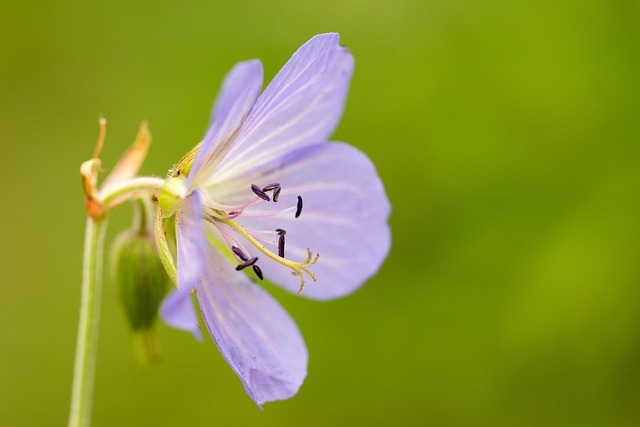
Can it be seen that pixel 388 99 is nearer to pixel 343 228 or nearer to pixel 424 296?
pixel 424 296

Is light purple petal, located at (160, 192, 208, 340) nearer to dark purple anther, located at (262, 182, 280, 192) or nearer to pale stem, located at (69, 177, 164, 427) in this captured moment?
pale stem, located at (69, 177, 164, 427)

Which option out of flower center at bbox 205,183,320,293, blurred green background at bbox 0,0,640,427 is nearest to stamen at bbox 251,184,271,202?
flower center at bbox 205,183,320,293

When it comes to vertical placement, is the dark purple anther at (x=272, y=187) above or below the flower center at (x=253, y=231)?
above

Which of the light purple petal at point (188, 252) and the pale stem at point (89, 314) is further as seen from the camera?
the pale stem at point (89, 314)

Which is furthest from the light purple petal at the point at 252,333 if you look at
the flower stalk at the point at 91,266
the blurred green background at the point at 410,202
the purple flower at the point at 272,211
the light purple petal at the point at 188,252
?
the blurred green background at the point at 410,202

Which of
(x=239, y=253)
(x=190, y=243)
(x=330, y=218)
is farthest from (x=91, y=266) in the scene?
(x=330, y=218)

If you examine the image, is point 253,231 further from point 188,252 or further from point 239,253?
point 188,252

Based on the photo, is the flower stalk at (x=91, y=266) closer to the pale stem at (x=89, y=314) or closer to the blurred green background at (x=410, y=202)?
the pale stem at (x=89, y=314)
